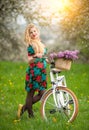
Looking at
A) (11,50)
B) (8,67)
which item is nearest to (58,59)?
(8,67)

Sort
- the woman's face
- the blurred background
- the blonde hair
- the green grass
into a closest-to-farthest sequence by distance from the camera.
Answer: the green grass
the blonde hair
the woman's face
the blurred background

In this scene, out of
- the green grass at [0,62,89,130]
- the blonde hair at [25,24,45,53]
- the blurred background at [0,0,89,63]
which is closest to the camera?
the green grass at [0,62,89,130]

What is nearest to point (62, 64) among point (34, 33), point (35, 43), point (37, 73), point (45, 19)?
point (37, 73)

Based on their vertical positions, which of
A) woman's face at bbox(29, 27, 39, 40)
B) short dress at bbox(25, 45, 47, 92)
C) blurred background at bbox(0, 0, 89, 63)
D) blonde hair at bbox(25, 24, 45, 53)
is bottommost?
short dress at bbox(25, 45, 47, 92)

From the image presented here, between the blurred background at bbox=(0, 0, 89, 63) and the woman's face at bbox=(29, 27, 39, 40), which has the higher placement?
the blurred background at bbox=(0, 0, 89, 63)

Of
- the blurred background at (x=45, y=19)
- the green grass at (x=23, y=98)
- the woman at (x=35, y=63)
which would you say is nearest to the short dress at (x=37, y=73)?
the woman at (x=35, y=63)

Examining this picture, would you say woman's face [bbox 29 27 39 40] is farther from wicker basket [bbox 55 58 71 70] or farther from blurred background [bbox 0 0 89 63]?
blurred background [bbox 0 0 89 63]

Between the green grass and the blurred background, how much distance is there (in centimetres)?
184

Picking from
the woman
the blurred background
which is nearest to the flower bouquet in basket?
the woman

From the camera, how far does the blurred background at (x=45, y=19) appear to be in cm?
1989

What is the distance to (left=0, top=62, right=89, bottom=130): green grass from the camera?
8.84 metres

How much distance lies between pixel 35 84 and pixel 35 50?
70 centimetres

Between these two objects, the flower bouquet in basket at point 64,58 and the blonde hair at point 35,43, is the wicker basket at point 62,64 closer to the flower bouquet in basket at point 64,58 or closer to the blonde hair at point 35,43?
the flower bouquet in basket at point 64,58

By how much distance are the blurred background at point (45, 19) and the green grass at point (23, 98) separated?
1.84m
